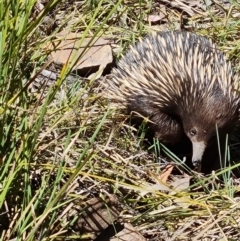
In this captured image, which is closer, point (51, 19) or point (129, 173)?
point (129, 173)

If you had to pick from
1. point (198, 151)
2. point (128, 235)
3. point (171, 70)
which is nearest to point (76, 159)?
point (128, 235)

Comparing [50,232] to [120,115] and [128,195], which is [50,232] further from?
[120,115]

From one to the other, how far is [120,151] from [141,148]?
134 mm

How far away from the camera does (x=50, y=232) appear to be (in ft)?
6.69

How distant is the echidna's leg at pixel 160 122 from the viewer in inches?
116

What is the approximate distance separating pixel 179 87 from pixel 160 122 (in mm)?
180

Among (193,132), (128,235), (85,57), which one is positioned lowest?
(128,235)

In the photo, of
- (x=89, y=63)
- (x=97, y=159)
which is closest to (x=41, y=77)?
(x=89, y=63)

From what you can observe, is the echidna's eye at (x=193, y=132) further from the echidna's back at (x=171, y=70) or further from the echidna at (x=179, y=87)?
the echidna's back at (x=171, y=70)

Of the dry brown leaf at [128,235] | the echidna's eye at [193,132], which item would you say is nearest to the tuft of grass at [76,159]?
the dry brown leaf at [128,235]

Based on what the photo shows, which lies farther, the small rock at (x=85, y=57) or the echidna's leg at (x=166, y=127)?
the small rock at (x=85, y=57)

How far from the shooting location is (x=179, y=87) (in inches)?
113

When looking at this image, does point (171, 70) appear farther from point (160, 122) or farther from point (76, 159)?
point (76, 159)

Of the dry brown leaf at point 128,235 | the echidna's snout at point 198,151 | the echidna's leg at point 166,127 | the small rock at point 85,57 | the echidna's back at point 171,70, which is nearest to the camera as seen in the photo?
the dry brown leaf at point 128,235
